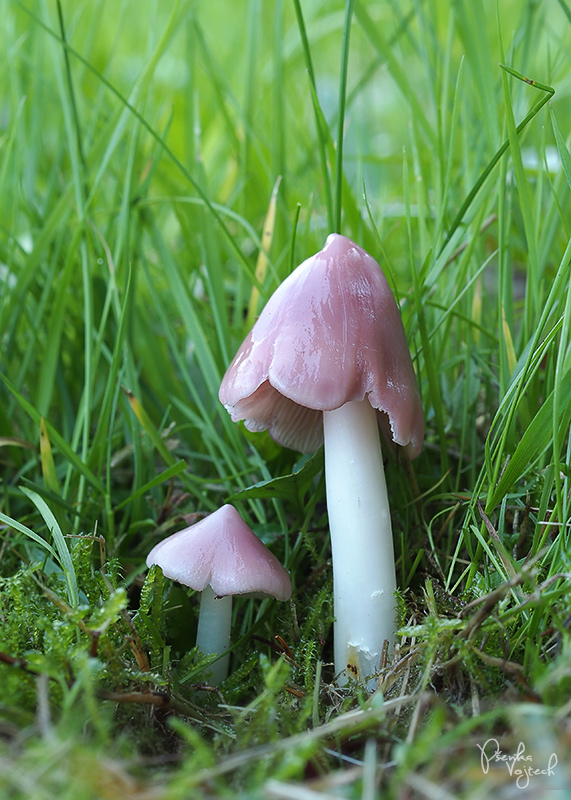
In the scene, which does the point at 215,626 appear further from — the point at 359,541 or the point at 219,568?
the point at 359,541

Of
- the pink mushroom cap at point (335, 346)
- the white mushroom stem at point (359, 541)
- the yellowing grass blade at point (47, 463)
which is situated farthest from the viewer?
the yellowing grass blade at point (47, 463)

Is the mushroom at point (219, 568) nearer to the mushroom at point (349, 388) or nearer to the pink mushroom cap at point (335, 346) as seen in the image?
→ the mushroom at point (349, 388)

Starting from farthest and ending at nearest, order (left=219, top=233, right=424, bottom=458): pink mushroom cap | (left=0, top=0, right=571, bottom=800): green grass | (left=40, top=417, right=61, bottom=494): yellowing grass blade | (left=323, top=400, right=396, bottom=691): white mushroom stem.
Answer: (left=40, top=417, right=61, bottom=494): yellowing grass blade → (left=323, top=400, right=396, bottom=691): white mushroom stem → (left=219, top=233, right=424, bottom=458): pink mushroom cap → (left=0, top=0, right=571, bottom=800): green grass

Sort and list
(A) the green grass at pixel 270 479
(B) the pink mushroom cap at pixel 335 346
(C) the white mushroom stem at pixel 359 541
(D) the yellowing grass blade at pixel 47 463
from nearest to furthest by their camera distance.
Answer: (A) the green grass at pixel 270 479 → (B) the pink mushroom cap at pixel 335 346 → (C) the white mushroom stem at pixel 359 541 → (D) the yellowing grass blade at pixel 47 463

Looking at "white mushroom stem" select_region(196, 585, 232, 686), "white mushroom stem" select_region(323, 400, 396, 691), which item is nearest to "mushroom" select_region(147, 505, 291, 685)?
"white mushroom stem" select_region(196, 585, 232, 686)

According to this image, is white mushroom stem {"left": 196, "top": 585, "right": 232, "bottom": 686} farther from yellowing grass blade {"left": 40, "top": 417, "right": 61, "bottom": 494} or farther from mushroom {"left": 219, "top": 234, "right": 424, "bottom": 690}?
yellowing grass blade {"left": 40, "top": 417, "right": 61, "bottom": 494}

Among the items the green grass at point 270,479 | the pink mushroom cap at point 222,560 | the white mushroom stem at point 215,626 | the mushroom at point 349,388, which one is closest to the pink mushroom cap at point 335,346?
the mushroom at point 349,388

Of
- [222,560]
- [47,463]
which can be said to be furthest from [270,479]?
[47,463]
